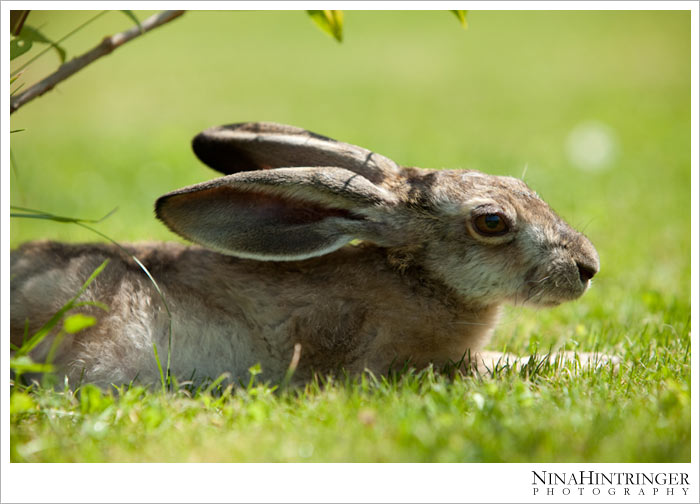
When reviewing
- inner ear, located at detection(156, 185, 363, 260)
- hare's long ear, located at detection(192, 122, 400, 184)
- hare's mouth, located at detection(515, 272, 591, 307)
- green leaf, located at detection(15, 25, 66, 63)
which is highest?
green leaf, located at detection(15, 25, 66, 63)

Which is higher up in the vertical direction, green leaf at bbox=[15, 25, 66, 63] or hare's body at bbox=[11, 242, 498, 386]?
green leaf at bbox=[15, 25, 66, 63]

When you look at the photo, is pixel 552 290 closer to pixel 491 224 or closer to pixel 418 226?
pixel 491 224

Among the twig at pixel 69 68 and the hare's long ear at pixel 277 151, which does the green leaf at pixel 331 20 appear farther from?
the twig at pixel 69 68

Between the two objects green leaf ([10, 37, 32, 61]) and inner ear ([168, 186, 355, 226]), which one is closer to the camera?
green leaf ([10, 37, 32, 61])

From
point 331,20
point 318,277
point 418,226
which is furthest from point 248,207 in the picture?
point 331,20

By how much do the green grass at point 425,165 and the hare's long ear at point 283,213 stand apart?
809mm

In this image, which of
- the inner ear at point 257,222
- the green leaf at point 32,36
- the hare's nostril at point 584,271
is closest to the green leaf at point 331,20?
the inner ear at point 257,222

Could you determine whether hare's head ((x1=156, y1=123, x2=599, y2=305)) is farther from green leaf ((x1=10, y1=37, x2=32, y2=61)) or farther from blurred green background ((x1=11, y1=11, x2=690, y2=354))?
green leaf ((x1=10, y1=37, x2=32, y2=61))

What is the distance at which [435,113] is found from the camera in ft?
46.8

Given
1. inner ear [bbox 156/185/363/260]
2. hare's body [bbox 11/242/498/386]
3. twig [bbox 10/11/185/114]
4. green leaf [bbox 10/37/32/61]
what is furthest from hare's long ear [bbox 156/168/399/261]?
green leaf [bbox 10/37/32/61]

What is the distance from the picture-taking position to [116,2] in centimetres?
419

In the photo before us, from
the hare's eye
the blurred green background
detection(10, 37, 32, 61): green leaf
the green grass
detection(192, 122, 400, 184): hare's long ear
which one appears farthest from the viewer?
Result: the blurred green background

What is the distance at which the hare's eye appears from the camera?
4.41 m

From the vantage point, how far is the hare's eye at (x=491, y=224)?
4406 mm
